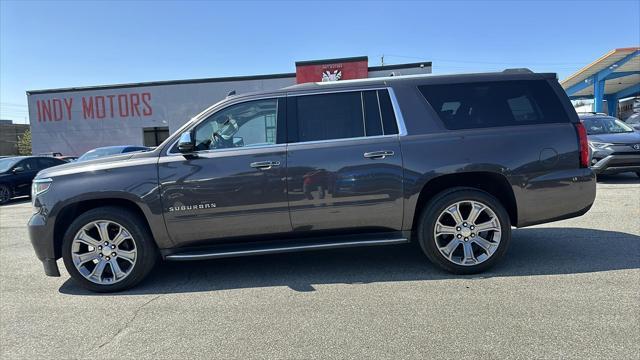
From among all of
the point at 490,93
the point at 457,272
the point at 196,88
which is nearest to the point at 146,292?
the point at 457,272

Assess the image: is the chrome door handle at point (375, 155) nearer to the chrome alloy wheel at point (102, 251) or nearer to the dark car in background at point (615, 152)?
the chrome alloy wheel at point (102, 251)

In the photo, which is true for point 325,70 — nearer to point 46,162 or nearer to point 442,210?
point 46,162

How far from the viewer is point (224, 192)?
4.16m

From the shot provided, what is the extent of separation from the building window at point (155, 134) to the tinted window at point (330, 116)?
22.4 m

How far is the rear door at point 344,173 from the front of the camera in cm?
419

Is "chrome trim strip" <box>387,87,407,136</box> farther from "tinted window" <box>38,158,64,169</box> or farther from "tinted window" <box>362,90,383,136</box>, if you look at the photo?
"tinted window" <box>38,158,64,169</box>

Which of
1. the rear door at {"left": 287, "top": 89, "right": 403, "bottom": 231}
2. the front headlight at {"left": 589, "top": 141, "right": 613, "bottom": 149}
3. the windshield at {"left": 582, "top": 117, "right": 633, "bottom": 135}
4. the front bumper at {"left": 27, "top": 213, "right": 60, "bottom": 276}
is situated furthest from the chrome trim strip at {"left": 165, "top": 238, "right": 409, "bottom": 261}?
the windshield at {"left": 582, "top": 117, "right": 633, "bottom": 135}

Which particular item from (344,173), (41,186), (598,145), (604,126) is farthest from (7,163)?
(604,126)

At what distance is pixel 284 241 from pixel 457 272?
1788mm

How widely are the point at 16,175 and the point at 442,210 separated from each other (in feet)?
46.9

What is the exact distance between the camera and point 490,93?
447cm

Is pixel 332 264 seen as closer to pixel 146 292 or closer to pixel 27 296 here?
pixel 146 292

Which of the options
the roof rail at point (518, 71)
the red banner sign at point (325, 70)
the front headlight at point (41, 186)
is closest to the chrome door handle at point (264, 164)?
the front headlight at point (41, 186)

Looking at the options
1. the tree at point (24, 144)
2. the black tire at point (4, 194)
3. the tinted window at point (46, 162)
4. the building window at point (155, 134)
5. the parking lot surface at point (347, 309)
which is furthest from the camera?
the tree at point (24, 144)
